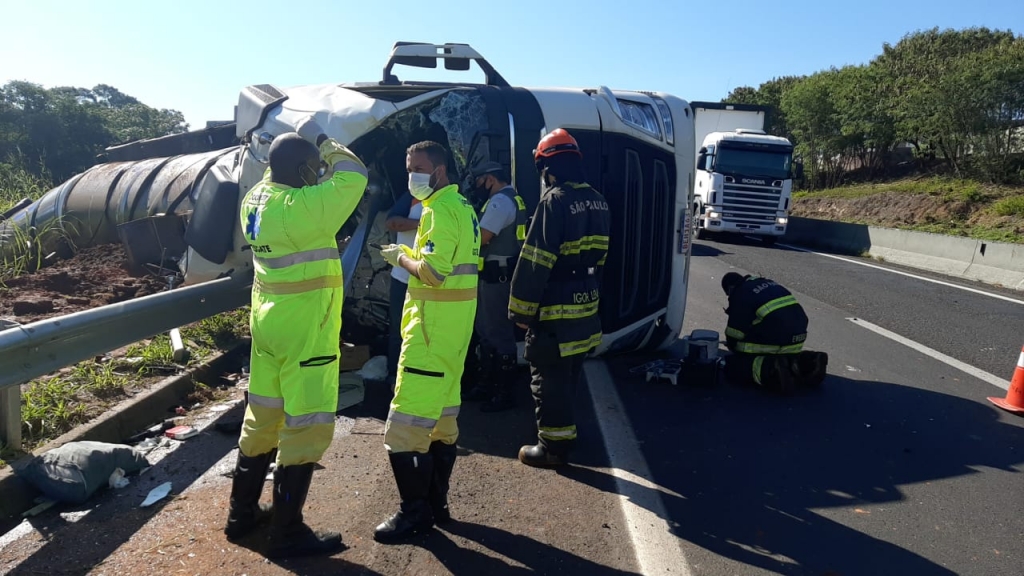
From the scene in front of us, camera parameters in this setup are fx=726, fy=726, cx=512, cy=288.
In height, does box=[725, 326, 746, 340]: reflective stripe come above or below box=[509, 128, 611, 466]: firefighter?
below

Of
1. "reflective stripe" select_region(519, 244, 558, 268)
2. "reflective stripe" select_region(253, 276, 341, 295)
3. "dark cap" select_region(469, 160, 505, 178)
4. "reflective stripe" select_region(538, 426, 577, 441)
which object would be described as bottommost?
"reflective stripe" select_region(538, 426, 577, 441)

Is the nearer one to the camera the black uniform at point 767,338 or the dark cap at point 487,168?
the dark cap at point 487,168

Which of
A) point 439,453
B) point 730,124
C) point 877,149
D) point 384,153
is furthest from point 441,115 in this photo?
point 877,149

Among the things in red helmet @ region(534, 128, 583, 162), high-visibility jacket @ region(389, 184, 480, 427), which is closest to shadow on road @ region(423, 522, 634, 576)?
high-visibility jacket @ region(389, 184, 480, 427)

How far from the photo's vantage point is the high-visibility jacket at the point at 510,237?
5.00 m

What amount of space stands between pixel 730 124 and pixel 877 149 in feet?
28.6

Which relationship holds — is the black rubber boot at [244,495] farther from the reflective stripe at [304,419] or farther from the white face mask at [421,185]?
the white face mask at [421,185]

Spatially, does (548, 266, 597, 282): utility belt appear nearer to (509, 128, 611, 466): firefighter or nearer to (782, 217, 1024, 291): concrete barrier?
(509, 128, 611, 466): firefighter

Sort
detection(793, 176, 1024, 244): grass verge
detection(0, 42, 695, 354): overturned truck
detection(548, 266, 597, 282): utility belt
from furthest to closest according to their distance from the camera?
detection(793, 176, 1024, 244): grass verge < detection(0, 42, 695, 354): overturned truck < detection(548, 266, 597, 282): utility belt

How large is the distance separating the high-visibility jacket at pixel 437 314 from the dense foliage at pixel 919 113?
19291mm

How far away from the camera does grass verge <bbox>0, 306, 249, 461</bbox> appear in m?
4.07

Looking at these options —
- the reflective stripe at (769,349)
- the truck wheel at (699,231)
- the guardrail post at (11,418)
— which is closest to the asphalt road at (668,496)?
the reflective stripe at (769,349)

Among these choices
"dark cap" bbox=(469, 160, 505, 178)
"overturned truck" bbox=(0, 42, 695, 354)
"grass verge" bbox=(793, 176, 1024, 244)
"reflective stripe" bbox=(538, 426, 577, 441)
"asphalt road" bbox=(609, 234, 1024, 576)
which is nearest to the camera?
"asphalt road" bbox=(609, 234, 1024, 576)

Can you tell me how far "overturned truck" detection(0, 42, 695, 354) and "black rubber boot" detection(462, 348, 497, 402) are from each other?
869 millimetres
